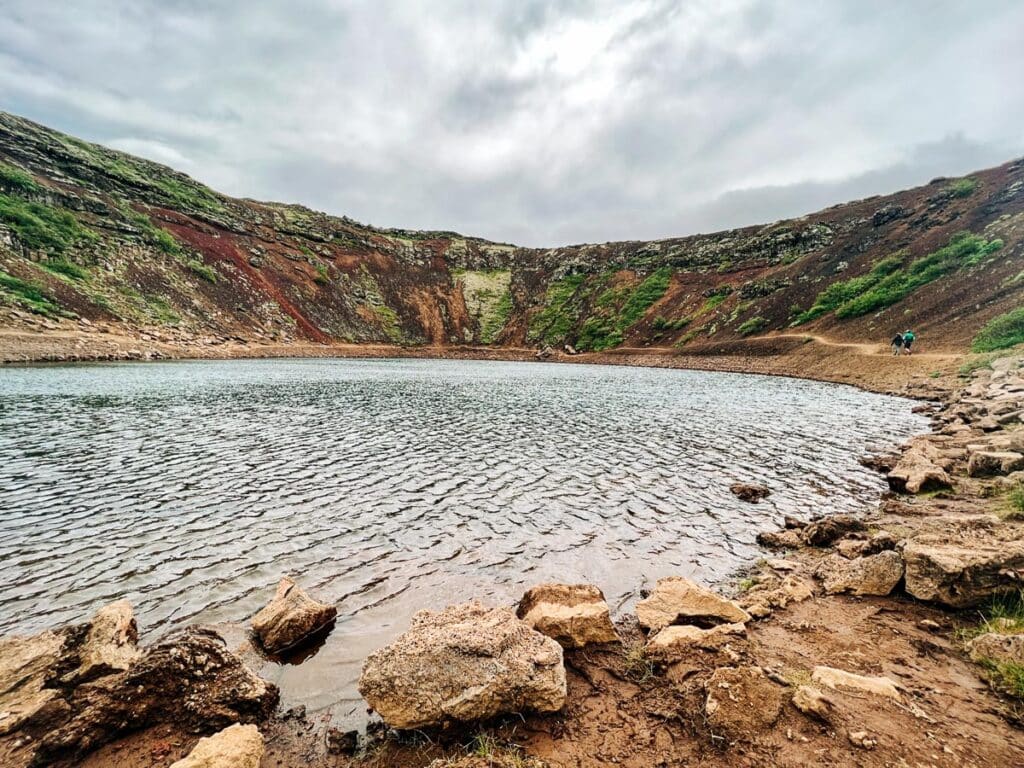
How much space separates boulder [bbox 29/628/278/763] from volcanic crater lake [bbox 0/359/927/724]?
68 cm

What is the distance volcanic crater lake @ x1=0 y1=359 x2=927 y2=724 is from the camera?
8.23 m

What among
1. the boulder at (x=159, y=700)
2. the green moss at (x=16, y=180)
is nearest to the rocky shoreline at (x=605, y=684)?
the boulder at (x=159, y=700)

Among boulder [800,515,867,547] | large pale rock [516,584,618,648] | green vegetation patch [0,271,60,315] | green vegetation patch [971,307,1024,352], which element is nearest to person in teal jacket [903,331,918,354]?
green vegetation patch [971,307,1024,352]

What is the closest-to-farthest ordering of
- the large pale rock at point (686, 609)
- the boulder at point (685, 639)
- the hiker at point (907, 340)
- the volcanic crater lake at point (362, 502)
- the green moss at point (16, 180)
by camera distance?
the boulder at point (685, 639), the large pale rock at point (686, 609), the volcanic crater lake at point (362, 502), the hiker at point (907, 340), the green moss at point (16, 180)

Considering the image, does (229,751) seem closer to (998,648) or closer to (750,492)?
(998,648)

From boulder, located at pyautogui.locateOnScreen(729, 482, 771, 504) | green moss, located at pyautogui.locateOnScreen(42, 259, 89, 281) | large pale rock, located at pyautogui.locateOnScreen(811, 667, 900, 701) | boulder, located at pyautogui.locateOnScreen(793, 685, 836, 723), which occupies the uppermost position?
green moss, located at pyautogui.locateOnScreen(42, 259, 89, 281)

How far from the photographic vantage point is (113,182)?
79.4 m

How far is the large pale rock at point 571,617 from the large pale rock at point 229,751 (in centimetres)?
375

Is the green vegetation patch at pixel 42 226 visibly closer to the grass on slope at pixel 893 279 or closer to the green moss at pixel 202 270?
the green moss at pixel 202 270

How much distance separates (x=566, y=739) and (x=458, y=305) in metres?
113

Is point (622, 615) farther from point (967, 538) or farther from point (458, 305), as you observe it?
point (458, 305)

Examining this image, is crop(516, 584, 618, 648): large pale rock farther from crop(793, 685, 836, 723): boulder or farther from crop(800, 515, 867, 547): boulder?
crop(800, 515, 867, 547): boulder

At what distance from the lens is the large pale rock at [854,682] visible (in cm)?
494

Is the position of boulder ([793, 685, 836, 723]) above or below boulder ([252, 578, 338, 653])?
above
